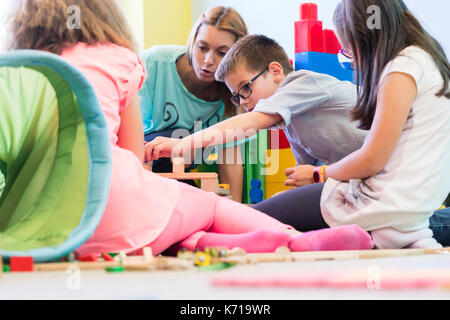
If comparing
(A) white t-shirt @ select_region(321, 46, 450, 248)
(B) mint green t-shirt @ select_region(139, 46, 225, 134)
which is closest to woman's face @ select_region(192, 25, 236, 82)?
(B) mint green t-shirt @ select_region(139, 46, 225, 134)

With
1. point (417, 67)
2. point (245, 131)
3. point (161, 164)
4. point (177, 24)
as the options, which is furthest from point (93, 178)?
point (177, 24)

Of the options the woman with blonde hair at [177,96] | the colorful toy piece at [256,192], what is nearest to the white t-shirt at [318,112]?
the woman with blonde hair at [177,96]

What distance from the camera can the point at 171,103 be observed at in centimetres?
204

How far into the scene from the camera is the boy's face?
158 cm

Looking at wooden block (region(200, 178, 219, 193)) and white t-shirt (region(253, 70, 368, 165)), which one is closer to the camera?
white t-shirt (region(253, 70, 368, 165))

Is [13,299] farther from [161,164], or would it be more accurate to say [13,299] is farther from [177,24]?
[177,24]

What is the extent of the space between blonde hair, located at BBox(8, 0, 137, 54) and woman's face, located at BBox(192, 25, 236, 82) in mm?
850

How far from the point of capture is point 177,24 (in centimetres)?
322

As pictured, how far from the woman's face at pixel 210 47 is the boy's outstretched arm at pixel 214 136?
475mm

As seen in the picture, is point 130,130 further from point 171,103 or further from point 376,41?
point 171,103

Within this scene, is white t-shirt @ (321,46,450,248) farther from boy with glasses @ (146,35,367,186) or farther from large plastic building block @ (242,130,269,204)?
large plastic building block @ (242,130,269,204)

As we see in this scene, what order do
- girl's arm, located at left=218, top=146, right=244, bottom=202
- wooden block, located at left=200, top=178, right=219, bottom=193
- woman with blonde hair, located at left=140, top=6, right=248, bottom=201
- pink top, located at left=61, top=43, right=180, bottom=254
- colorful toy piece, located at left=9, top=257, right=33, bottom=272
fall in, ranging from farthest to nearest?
girl's arm, located at left=218, top=146, right=244, bottom=202
woman with blonde hair, located at left=140, top=6, right=248, bottom=201
wooden block, located at left=200, top=178, right=219, bottom=193
pink top, located at left=61, top=43, right=180, bottom=254
colorful toy piece, located at left=9, top=257, right=33, bottom=272

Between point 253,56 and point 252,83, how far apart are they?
0.07 m
